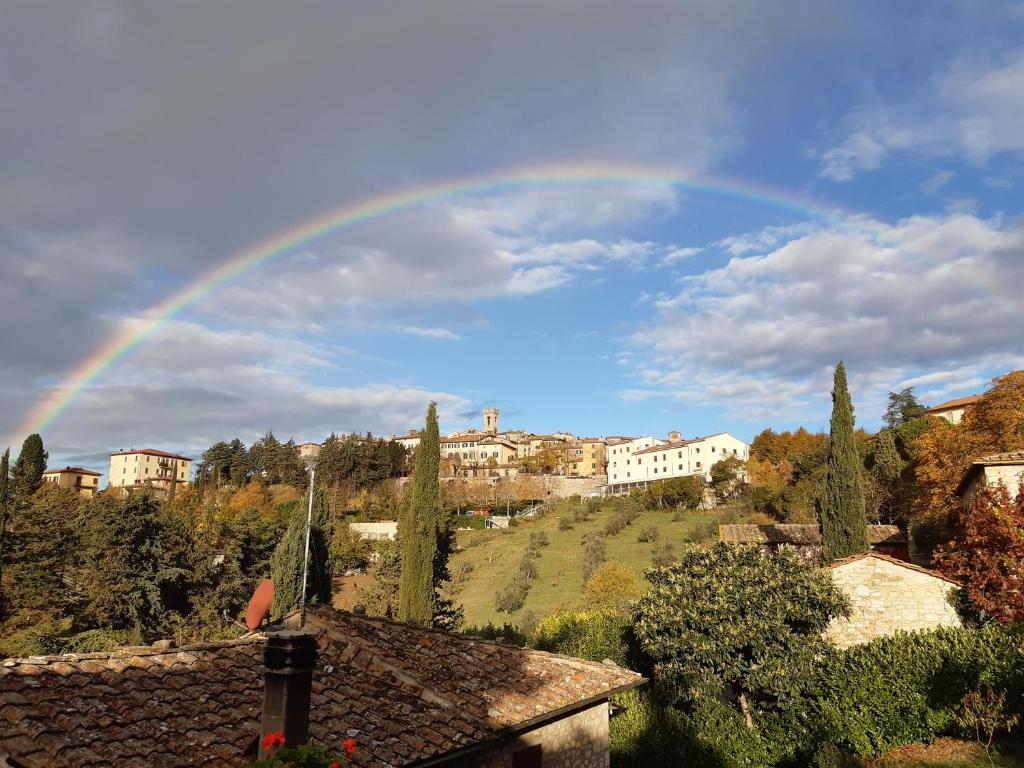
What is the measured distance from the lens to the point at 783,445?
78.7 metres

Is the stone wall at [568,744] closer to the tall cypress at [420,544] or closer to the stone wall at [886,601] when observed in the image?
the stone wall at [886,601]

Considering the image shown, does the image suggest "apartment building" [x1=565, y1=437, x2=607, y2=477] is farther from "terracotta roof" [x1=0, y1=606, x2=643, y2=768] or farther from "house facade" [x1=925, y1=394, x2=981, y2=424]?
"terracotta roof" [x1=0, y1=606, x2=643, y2=768]

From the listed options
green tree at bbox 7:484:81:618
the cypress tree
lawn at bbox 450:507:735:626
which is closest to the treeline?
lawn at bbox 450:507:735:626

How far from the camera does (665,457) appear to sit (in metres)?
102

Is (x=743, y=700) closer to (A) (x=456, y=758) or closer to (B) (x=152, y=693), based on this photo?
(A) (x=456, y=758)

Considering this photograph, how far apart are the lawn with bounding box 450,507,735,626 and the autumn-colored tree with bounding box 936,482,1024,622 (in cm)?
2390


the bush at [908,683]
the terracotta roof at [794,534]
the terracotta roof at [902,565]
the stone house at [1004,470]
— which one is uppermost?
the stone house at [1004,470]

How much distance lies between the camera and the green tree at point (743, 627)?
16.8 m

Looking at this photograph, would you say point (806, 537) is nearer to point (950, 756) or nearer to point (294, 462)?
point (950, 756)

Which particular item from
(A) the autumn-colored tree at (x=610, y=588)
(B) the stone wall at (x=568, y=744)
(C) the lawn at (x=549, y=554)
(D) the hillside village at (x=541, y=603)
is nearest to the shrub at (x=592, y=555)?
(D) the hillside village at (x=541, y=603)

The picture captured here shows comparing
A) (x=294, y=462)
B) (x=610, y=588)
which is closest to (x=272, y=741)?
(x=610, y=588)

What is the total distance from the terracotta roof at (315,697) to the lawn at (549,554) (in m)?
26.4

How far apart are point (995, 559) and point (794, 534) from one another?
2240 centimetres

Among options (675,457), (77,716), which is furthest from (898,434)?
(77,716)
